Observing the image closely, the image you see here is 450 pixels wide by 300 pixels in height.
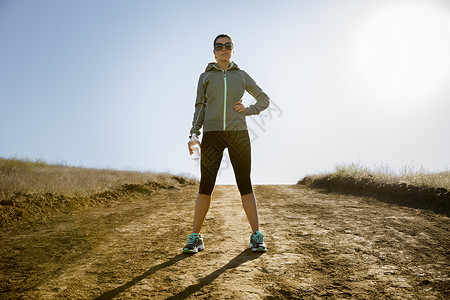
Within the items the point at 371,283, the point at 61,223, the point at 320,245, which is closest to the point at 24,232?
the point at 61,223

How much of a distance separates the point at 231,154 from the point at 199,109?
0.68m

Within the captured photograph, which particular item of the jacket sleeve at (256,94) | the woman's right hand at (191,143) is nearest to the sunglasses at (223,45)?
the jacket sleeve at (256,94)

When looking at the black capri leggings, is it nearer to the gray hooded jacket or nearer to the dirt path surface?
the gray hooded jacket

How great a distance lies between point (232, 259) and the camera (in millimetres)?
2904

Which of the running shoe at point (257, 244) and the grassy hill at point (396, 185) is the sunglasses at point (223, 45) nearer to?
the running shoe at point (257, 244)

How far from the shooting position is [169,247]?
3.41m

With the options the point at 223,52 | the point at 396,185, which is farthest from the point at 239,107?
the point at 396,185

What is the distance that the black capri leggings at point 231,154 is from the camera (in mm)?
3287

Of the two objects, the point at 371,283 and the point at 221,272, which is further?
the point at 221,272

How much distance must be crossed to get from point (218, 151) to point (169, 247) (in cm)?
124

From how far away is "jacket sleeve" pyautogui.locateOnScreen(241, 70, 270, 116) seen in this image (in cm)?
344

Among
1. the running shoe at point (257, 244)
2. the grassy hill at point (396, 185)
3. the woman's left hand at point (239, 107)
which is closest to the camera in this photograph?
the running shoe at point (257, 244)

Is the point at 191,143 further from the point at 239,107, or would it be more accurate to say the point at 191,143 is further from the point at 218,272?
the point at 218,272

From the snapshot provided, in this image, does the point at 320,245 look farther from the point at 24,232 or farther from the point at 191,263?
the point at 24,232
